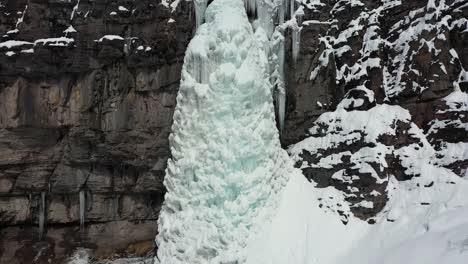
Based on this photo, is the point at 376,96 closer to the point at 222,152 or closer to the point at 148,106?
the point at 222,152

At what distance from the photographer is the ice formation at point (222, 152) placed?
8.87 meters

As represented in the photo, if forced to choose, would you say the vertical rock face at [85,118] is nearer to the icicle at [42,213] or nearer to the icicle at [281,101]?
the icicle at [42,213]

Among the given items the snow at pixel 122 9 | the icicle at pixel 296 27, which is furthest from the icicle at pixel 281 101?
the snow at pixel 122 9

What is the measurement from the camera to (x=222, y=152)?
913 cm

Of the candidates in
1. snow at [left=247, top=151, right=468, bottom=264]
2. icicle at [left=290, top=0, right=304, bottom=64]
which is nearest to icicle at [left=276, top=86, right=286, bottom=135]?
icicle at [left=290, top=0, right=304, bottom=64]

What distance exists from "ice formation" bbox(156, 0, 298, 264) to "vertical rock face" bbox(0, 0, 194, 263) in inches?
105

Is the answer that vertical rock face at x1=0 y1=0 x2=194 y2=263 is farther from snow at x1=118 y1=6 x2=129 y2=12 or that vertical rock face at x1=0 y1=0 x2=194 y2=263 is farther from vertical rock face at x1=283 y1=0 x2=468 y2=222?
vertical rock face at x1=283 y1=0 x2=468 y2=222

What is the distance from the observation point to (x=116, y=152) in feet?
43.3

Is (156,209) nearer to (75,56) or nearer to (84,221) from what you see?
(84,221)

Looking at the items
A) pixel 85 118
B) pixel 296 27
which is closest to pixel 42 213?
pixel 85 118

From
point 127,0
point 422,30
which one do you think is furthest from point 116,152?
point 422,30

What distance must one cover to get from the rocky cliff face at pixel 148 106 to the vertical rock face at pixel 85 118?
0.03m

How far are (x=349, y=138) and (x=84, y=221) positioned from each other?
361 inches

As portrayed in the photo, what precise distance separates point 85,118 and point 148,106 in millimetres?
2010
